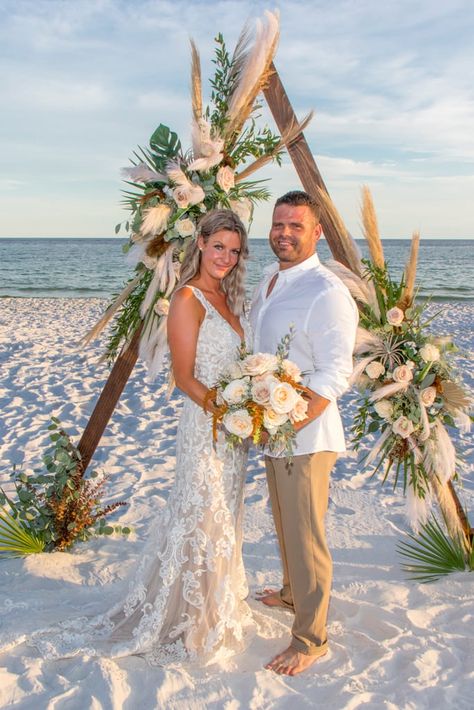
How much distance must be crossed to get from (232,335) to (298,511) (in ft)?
3.06

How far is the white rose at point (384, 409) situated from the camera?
355 cm

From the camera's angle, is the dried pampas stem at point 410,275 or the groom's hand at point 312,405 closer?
the groom's hand at point 312,405

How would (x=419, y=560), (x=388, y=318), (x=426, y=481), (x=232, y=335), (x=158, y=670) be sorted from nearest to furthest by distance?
(x=158, y=670)
(x=232, y=335)
(x=388, y=318)
(x=426, y=481)
(x=419, y=560)

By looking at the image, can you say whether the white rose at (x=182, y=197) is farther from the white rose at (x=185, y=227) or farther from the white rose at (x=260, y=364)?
the white rose at (x=260, y=364)

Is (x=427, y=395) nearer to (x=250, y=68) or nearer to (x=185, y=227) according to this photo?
(x=185, y=227)

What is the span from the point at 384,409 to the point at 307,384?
0.80m

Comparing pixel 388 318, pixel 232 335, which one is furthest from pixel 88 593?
pixel 388 318

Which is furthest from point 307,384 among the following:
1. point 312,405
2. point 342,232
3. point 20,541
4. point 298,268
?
point 20,541

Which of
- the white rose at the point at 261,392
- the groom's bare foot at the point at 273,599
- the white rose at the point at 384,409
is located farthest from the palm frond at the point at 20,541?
the white rose at the point at 384,409

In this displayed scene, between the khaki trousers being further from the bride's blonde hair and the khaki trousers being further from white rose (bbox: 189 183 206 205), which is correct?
white rose (bbox: 189 183 206 205)

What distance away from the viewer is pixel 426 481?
372cm

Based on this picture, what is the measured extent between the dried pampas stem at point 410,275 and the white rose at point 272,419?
128cm

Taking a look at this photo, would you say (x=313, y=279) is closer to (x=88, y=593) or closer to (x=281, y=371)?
(x=281, y=371)

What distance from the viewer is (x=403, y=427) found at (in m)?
3.51
